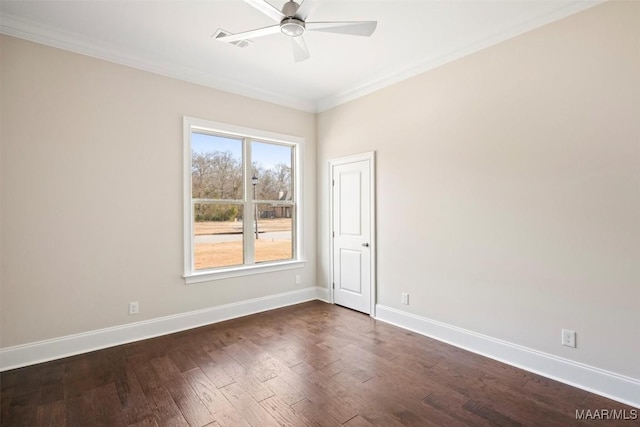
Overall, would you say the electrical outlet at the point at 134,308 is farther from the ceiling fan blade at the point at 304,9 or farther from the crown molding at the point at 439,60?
the crown molding at the point at 439,60

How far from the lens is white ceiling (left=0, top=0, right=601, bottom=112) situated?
2.48 metres

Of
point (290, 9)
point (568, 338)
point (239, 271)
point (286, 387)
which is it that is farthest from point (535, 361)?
point (290, 9)

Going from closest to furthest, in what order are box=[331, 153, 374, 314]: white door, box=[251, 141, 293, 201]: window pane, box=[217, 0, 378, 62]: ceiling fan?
box=[217, 0, 378, 62]: ceiling fan, box=[331, 153, 374, 314]: white door, box=[251, 141, 293, 201]: window pane

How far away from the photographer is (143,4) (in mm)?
2463

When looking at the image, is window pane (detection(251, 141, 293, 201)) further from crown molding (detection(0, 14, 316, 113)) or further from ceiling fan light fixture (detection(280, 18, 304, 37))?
ceiling fan light fixture (detection(280, 18, 304, 37))

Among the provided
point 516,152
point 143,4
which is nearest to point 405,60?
point 516,152

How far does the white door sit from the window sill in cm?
67

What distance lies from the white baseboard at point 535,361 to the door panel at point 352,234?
2.38 feet

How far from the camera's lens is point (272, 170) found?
14.7 ft

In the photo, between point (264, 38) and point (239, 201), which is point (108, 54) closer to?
point (264, 38)

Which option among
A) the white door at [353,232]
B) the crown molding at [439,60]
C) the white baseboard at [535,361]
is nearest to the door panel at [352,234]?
the white door at [353,232]

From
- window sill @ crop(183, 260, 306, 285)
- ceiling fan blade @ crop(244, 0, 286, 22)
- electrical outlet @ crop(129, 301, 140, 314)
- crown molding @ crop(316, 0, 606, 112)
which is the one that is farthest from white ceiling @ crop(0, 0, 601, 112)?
electrical outlet @ crop(129, 301, 140, 314)

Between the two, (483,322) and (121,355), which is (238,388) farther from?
(483,322)

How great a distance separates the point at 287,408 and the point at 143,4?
10.7ft
